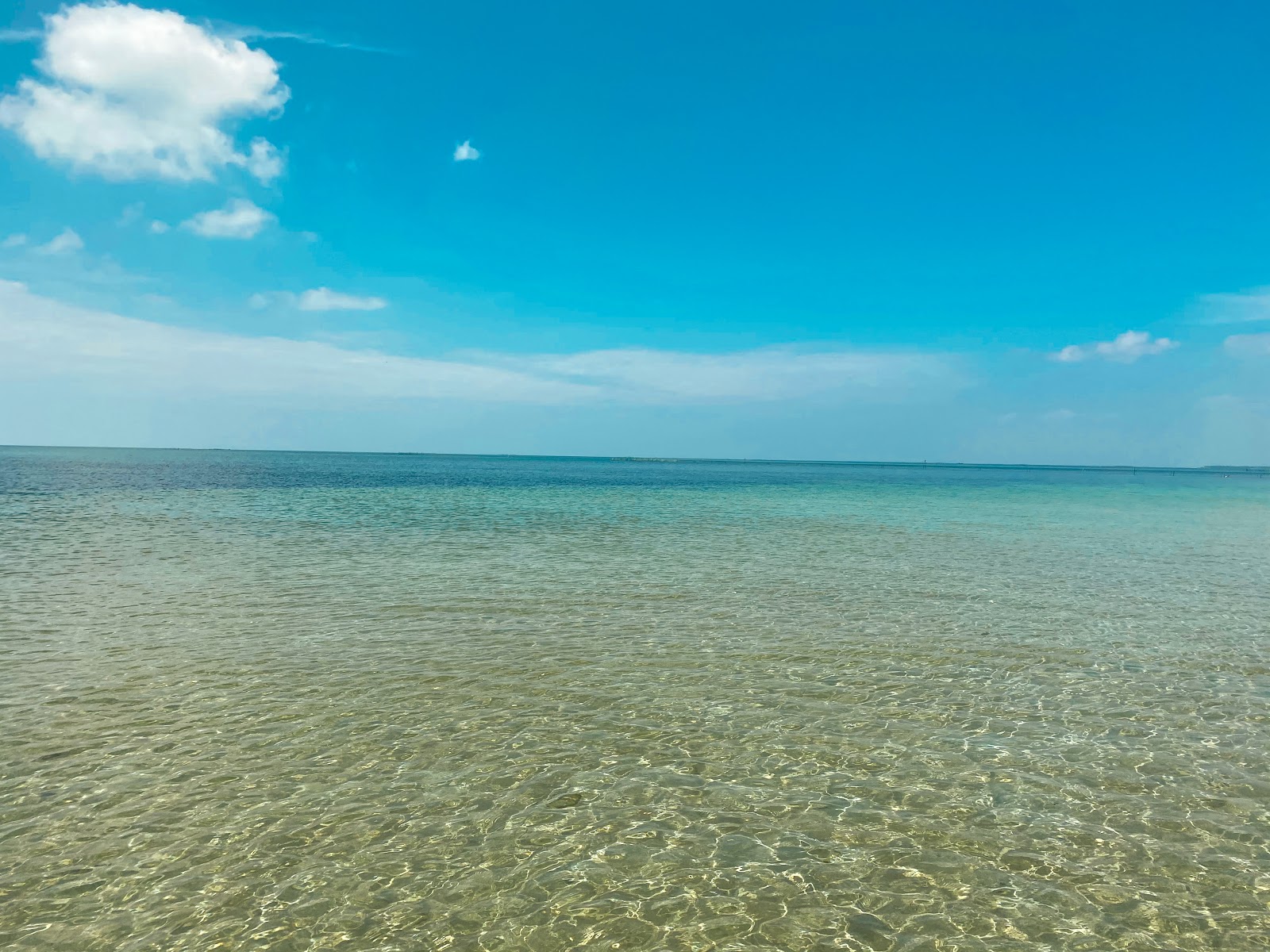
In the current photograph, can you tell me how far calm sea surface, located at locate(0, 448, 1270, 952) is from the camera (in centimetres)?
685

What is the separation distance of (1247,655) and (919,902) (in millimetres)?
13642

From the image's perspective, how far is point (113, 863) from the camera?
7.45m

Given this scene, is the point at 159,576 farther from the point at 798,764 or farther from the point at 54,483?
the point at 54,483

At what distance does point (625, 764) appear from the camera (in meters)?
10.0

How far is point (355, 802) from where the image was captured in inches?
347

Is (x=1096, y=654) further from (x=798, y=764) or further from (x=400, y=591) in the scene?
(x=400, y=591)

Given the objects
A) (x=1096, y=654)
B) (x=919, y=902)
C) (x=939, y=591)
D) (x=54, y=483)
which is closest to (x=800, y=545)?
(x=939, y=591)

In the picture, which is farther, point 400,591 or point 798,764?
point 400,591

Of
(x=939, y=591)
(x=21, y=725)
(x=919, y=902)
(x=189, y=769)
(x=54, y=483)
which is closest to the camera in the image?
(x=919, y=902)

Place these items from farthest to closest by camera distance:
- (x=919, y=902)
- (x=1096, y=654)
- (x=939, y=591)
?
(x=939, y=591), (x=1096, y=654), (x=919, y=902)

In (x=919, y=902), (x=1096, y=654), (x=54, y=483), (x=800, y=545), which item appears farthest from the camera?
(x=54, y=483)

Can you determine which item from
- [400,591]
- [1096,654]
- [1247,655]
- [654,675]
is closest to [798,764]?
[654,675]

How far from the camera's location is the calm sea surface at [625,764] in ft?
22.5

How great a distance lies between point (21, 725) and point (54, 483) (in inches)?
3212
